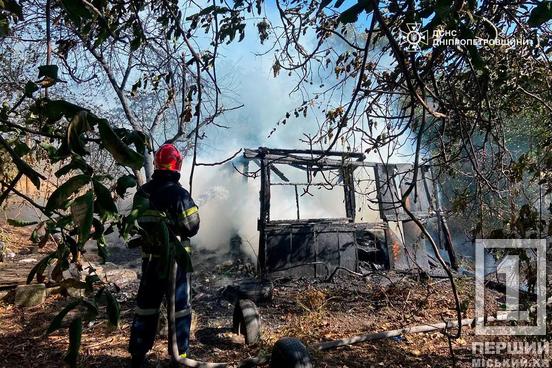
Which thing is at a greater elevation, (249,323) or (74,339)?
(74,339)

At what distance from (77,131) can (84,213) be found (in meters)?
0.16

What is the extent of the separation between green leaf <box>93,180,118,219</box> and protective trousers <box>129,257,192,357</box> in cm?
256

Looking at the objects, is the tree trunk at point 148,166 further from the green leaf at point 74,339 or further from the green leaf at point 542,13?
the green leaf at point 542,13

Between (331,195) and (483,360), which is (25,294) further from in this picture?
(331,195)

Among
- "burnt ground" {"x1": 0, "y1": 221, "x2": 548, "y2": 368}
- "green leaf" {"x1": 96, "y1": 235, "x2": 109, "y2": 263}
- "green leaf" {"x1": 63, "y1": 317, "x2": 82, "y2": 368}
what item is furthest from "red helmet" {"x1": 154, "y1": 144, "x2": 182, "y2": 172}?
"green leaf" {"x1": 63, "y1": 317, "x2": 82, "y2": 368}

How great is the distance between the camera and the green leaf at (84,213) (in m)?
0.70

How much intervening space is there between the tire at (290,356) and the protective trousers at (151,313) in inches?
35.3

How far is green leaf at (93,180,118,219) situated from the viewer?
0.75 meters

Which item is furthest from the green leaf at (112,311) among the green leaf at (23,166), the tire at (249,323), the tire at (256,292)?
the tire at (256,292)

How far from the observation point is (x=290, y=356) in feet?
8.53

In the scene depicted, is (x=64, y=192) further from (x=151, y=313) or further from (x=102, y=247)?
(x=151, y=313)

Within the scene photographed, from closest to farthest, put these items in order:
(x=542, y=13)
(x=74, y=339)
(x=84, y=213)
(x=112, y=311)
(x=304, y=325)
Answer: (x=84, y=213)
(x=74, y=339)
(x=112, y=311)
(x=542, y=13)
(x=304, y=325)

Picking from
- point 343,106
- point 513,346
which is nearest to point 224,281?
point 343,106

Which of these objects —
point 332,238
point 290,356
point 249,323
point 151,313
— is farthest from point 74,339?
point 332,238
